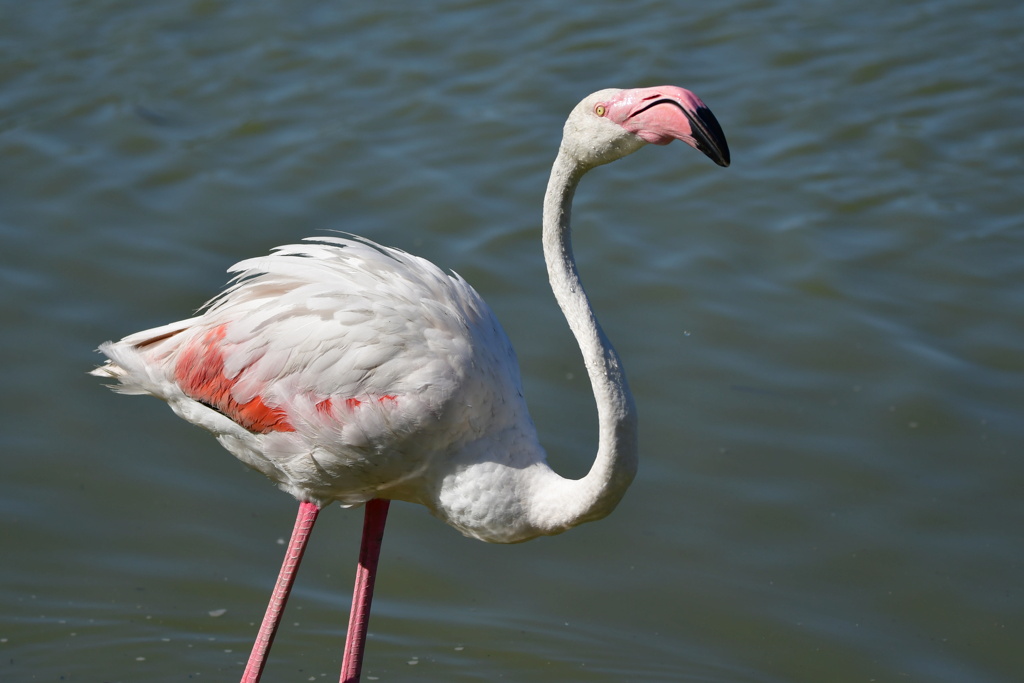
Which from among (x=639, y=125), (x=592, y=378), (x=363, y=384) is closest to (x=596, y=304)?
(x=363, y=384)

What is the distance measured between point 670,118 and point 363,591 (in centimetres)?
234

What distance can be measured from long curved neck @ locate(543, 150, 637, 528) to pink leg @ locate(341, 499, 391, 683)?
3.46ft

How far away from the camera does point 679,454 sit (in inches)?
249

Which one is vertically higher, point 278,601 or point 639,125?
point 639,125

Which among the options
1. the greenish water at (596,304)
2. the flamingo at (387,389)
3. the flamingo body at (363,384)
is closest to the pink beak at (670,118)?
the flamingo at (387,389)

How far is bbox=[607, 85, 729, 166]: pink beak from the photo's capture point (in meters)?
3.35

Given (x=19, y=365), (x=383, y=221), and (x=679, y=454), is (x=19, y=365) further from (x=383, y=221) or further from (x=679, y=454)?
(x=679, y=454)

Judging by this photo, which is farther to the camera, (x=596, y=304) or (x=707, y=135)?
(x=596, y=304)

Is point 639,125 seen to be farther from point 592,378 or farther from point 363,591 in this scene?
point 363,591

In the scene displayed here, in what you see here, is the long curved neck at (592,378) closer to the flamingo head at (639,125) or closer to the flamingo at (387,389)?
the flamingo at (387,389)

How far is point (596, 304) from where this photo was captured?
730cm

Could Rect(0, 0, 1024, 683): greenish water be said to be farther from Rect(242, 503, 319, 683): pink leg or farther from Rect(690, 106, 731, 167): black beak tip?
Rect(690, 106, 731, 167): black beak tip

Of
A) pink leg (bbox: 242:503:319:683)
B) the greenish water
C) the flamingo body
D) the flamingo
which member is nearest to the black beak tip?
the flamingo

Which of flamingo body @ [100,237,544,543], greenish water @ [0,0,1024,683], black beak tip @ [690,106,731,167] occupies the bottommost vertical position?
greenish water @ [0,0,1024,683]
